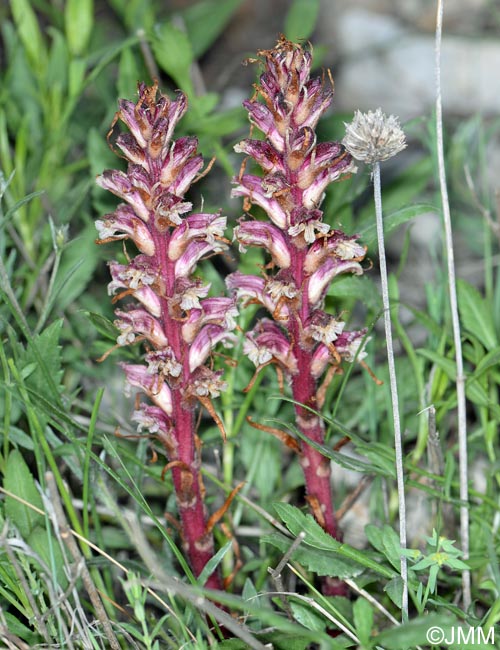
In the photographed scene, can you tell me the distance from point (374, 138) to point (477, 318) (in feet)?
3.91

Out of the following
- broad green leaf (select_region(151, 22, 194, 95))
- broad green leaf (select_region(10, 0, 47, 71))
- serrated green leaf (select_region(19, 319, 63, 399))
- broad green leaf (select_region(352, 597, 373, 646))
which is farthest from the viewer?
broad green leaf (select_region(10, 0, 47, 71))

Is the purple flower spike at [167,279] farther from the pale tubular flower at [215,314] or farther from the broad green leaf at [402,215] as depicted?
the broad green leaf at [402,215]

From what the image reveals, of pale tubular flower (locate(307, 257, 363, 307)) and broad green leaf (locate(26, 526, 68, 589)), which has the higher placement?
pale tubular flower (locate(307, 257, 363, 307))

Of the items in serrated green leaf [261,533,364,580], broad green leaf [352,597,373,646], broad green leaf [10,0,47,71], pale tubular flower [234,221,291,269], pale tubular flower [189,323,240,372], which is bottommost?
broad green leaf [352,597,373,646]

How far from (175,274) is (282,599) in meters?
1.00

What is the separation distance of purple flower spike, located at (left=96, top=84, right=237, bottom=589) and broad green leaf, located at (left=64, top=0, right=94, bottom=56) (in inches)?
82.8

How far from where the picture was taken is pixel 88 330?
3.74 m

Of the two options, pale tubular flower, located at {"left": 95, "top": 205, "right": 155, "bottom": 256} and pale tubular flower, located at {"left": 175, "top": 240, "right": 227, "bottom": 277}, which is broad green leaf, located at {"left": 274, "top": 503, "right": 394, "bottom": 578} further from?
pale tubular flower, located at {"left": 95, "top": 205, "right": 155, "bottom": 256}

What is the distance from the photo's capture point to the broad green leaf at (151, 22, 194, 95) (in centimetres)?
391

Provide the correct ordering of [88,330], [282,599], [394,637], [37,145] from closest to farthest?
[394,637]
[282,599]
[88,330]
[37,145]

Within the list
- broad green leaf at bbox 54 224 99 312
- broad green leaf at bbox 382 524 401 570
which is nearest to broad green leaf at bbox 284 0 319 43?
broad green leaf at bbox 54 224 99 312

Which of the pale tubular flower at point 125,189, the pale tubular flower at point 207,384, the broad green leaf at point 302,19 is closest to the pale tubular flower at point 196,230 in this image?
the pale tubular flower at point 125,189

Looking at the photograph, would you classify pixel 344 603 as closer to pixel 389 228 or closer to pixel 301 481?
pixel 301 481

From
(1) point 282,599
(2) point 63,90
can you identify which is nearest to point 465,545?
(1) point 282,599
